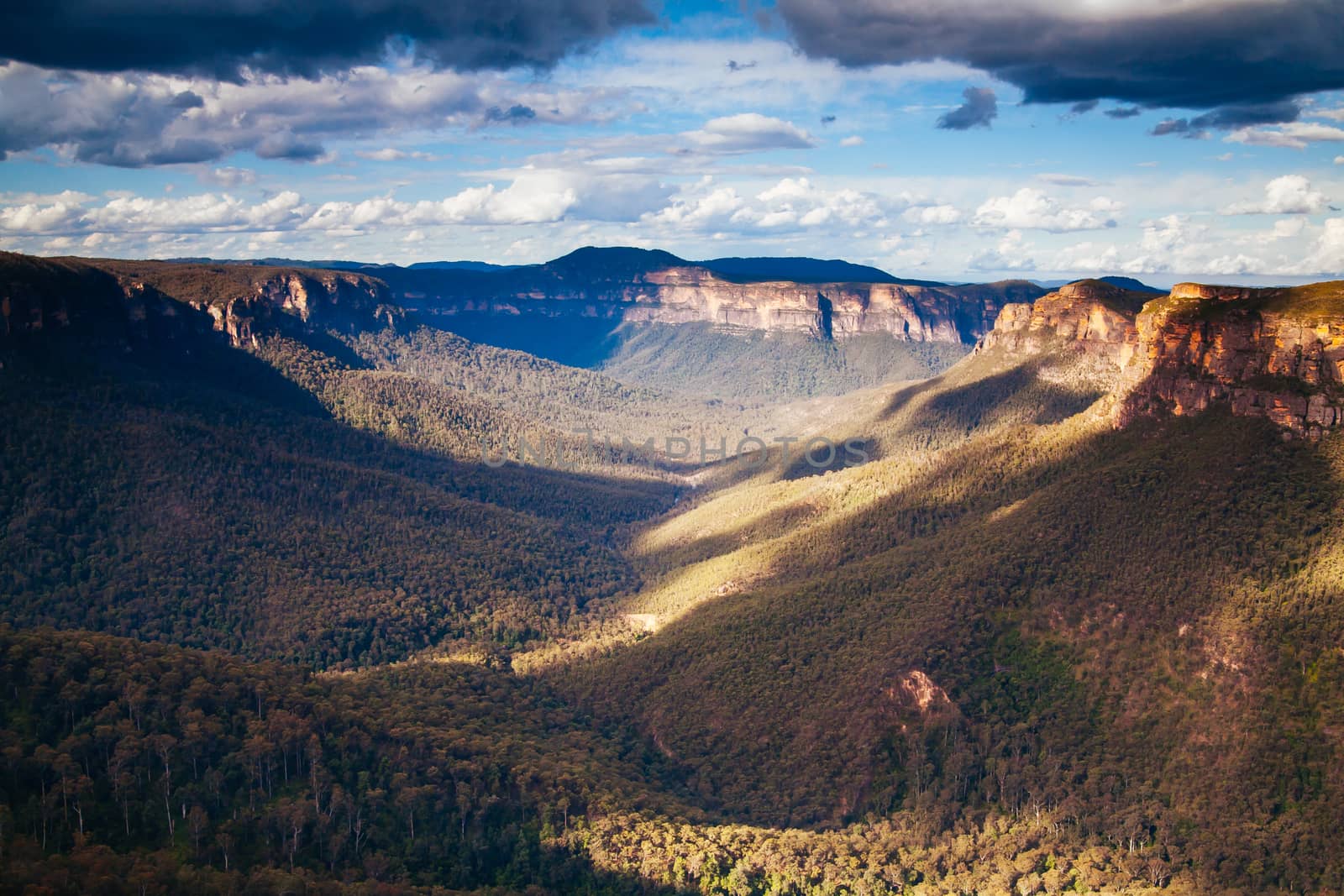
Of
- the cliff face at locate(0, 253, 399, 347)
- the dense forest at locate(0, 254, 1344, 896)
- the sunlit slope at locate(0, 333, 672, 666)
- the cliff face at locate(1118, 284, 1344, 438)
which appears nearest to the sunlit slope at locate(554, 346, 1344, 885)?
the dense forest at locate(0, 254, 1344, 896)

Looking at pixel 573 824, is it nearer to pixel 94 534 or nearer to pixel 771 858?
pixel 771 858

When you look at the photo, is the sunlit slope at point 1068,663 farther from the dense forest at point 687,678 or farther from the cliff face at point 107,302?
the cliff face at point 107,302

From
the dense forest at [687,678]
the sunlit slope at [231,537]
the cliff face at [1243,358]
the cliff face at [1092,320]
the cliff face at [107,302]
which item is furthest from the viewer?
the cliff face at [1092,320]

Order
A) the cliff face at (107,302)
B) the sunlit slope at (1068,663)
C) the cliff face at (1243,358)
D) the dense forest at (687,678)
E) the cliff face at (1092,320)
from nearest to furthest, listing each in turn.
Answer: the dense forest at (687,678)
the sunlit slope at (1068,663)
the cliff face at (1243,358)
the cliff face at (107,302)
the cliff face at (1092,320)

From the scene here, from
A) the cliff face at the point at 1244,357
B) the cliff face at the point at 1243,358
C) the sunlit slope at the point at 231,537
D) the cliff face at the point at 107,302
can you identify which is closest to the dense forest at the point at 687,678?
the sunlit slope at the point at 231,537

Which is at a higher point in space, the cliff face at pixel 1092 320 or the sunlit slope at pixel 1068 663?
the cliff face at pixel 1092 320

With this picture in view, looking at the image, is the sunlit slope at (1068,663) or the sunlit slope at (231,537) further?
the sunlit slope at (231,537)

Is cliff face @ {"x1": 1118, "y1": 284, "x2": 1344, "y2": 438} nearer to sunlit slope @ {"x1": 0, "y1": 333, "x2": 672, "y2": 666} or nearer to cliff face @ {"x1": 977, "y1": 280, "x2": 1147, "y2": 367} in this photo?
cliff face @ {"x1": 977, "y1": 280, "x2": 1147, "y2": 367}
